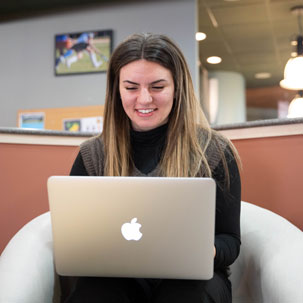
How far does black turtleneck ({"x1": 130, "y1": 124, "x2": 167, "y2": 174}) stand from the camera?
1674mm

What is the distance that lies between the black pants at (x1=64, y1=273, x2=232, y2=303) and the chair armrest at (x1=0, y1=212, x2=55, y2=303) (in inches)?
4.5

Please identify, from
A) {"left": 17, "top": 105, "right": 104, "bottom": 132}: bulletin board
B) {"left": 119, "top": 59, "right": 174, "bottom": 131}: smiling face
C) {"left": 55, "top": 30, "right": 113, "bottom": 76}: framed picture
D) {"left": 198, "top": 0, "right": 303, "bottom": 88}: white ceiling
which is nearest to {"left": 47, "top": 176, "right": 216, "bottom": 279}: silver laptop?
{"left": 119, "top": 59, "right": 174, "bottom": 131}: smiling face

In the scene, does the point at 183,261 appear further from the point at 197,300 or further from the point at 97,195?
the point at 97,195

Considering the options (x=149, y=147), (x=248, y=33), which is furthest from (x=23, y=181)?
(x=248, y=33)

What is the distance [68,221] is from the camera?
1219 mm

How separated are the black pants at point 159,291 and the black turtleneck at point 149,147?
1.40ft

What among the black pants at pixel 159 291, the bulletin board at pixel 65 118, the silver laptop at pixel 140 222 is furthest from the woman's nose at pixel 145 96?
the bulletin board at pixel 65 118

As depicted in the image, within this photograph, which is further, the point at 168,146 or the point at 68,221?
the point at 168,146

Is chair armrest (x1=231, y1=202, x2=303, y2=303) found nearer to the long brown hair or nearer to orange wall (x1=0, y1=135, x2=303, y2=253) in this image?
Answer: orange wall (x1=0, y1=135, x2=303, y2=253)

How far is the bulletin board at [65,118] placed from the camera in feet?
14.4

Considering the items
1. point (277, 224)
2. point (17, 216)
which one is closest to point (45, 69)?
point (17, 216)

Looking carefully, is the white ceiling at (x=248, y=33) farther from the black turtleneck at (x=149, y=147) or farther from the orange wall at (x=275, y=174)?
the black turtleneck at (x=149, y=147)

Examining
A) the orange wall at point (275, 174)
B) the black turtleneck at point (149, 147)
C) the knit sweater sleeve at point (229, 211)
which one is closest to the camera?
the knit sweater sleeve at point (229, 211)

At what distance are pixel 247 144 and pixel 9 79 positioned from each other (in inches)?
131
